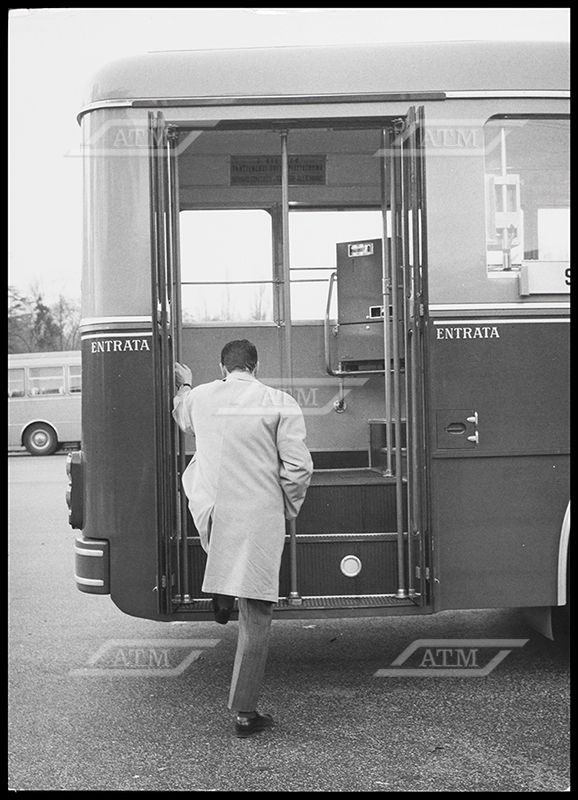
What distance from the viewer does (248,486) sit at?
4395 mm

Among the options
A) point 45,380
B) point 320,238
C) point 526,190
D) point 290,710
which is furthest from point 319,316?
point 45,380

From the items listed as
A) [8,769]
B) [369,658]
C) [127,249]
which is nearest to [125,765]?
[8,769]

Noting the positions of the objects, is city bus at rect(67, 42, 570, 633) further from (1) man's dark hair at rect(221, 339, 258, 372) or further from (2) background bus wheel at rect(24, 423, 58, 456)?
(2) background bus wheel at rect(24, 423, 58, 456)

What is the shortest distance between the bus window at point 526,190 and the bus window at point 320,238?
1724 millimetres

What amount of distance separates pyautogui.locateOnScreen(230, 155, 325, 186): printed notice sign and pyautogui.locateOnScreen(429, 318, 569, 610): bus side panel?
2018 mm

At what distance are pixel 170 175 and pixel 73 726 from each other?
2753 millimetres

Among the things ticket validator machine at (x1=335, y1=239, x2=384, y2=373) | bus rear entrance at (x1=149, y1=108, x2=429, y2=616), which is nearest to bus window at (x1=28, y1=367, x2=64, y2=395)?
bus rear entrance at (x1=149, y1=108, x2=429, y2=616)

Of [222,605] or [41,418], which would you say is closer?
[222,605]

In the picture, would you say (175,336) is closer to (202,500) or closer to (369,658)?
(202,500)

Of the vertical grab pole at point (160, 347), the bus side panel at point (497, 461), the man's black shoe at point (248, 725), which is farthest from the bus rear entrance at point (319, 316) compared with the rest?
the man's black shoe at point (248, 725)

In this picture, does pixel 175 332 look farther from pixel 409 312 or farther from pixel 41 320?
pixel 41 320

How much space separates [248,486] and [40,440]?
17.1 m

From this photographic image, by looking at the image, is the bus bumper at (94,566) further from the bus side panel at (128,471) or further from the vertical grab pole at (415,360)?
the vertical grab pole at (415,360)

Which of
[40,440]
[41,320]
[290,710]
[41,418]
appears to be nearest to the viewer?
[290,710]
